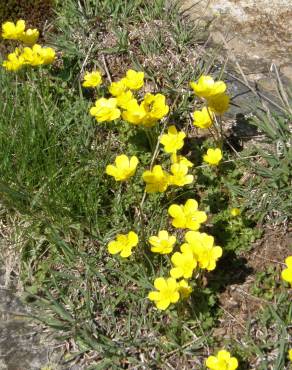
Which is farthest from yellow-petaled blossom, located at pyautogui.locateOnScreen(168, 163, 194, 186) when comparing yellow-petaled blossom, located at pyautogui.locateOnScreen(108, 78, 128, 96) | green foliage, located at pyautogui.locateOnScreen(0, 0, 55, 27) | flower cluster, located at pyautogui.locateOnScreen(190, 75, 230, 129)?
green foliage, located at pyautogui.locateOnScreen(0, 0, 55, 27)

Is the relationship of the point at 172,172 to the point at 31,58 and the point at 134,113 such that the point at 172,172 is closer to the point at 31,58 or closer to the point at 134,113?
the point at 134,113

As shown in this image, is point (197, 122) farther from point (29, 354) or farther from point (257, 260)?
point (29, 354)

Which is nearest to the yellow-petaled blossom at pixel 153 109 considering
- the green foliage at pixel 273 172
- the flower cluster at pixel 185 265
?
the green foliage at pixel 273 172

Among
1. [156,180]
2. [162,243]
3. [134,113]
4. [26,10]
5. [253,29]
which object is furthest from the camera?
[26,10]

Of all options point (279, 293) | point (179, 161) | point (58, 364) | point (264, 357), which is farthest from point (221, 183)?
point (58, 364)

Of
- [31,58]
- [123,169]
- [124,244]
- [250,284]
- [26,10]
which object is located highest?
[31,58]

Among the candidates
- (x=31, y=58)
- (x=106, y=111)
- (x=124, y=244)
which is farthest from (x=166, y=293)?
(x=31, y=58)

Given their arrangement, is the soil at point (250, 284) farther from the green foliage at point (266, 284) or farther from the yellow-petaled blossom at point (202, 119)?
the yellow-petaled blossom at point (202, 119)
